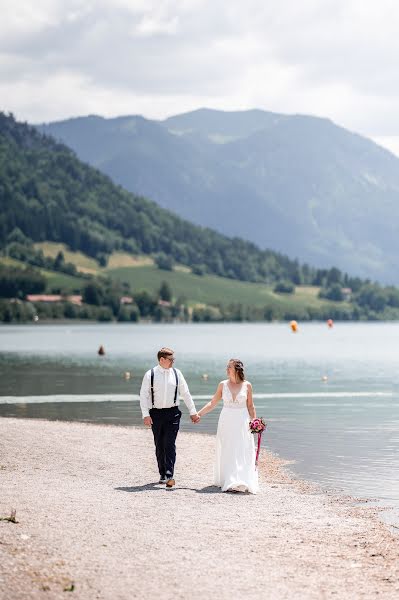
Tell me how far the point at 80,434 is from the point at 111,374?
178 feet

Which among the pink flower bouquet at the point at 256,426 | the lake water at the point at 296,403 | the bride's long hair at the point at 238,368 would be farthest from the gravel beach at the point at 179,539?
the bride's long hair at the point at 238,368

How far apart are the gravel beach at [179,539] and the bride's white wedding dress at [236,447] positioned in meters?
0.56

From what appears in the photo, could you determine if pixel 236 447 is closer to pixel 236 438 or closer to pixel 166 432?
pixel 236 438

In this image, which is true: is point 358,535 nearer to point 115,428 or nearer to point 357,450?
point 357,450

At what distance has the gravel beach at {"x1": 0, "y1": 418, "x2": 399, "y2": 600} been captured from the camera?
50.3 ft

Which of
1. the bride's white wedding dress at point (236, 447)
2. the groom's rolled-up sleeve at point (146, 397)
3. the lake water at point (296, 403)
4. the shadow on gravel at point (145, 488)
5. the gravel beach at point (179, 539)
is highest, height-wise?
the groom's rolled-up sleeve at point (146, 397)

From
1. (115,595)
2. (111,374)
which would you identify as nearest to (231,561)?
(115,595)

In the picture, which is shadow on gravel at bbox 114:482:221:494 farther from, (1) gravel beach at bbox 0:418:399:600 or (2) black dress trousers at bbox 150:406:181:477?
(2) black dress trousers at bbox 150:406:181:477

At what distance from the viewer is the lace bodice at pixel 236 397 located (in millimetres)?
24156

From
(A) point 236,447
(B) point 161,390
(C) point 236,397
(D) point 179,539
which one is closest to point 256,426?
(A) point 236,447

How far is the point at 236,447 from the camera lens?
23.9m

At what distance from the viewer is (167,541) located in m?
18.1

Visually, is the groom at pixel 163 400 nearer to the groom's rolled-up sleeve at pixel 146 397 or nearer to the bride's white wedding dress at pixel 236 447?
the groom's rolled-up sleeve at pixel 146 397

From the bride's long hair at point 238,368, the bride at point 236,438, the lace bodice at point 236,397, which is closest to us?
the bride's long hair at point 238,368
